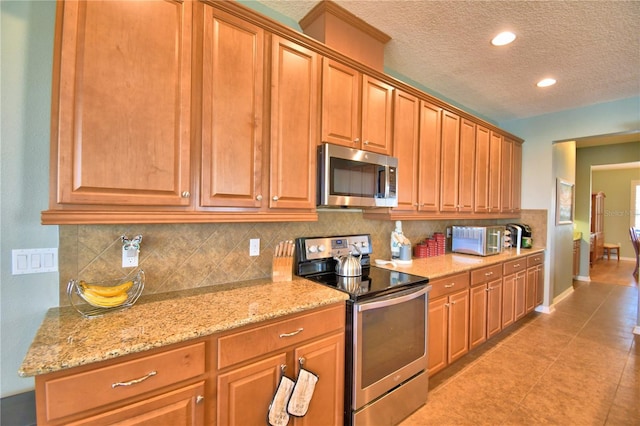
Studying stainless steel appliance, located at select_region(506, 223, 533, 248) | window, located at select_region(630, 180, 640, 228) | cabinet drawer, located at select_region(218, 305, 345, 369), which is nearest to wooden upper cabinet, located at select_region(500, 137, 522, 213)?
stainless steel appliance, located at select_region(506, 223, 533, 248)

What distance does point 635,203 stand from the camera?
7.60 meters

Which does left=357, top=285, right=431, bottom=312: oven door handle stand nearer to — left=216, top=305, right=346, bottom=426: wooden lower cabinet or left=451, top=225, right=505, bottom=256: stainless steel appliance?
left=216, top=305, right=346, bottom=426: wooden lower cabinet

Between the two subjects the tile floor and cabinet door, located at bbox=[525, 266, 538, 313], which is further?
cabinet door, located at bbox=[525, 266, 538, 313]

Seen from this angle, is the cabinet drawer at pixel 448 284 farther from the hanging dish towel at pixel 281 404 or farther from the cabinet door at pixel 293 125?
the hanging dish towel at pixel 281 404

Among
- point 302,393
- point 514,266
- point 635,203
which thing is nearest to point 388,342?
point 302,393

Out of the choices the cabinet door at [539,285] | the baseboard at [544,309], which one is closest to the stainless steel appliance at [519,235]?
the cabinet door at [539,285]

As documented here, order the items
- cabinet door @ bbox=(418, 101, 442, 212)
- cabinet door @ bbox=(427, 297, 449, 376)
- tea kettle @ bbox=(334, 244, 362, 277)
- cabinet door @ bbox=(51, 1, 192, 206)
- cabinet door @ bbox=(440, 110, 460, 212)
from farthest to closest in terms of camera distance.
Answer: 1. cabinet door @ bbox=(440, 110, 460, 212)
2. cabinet door @ bbox=(418, 101, 442, 212)
3. cabinet door @ bbox=(427, 297, 449, 376)
4. tea kettle @ bbox=(334, 244, 362, 277)
5. cabinet door @ bbox=(51, 1, 192, 206)

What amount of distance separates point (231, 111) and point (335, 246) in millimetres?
1259

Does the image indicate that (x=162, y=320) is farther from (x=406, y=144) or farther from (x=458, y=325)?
(x=458, y=325)

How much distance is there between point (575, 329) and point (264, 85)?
4.39m

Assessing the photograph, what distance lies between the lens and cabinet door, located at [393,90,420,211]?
241 cm

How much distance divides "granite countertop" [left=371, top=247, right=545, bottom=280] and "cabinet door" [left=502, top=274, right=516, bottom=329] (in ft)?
0.85

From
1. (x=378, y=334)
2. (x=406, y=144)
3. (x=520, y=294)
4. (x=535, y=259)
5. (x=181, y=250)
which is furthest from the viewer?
(x=535, y=259)

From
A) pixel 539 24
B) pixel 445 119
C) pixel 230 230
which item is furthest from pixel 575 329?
pixel 230 230
